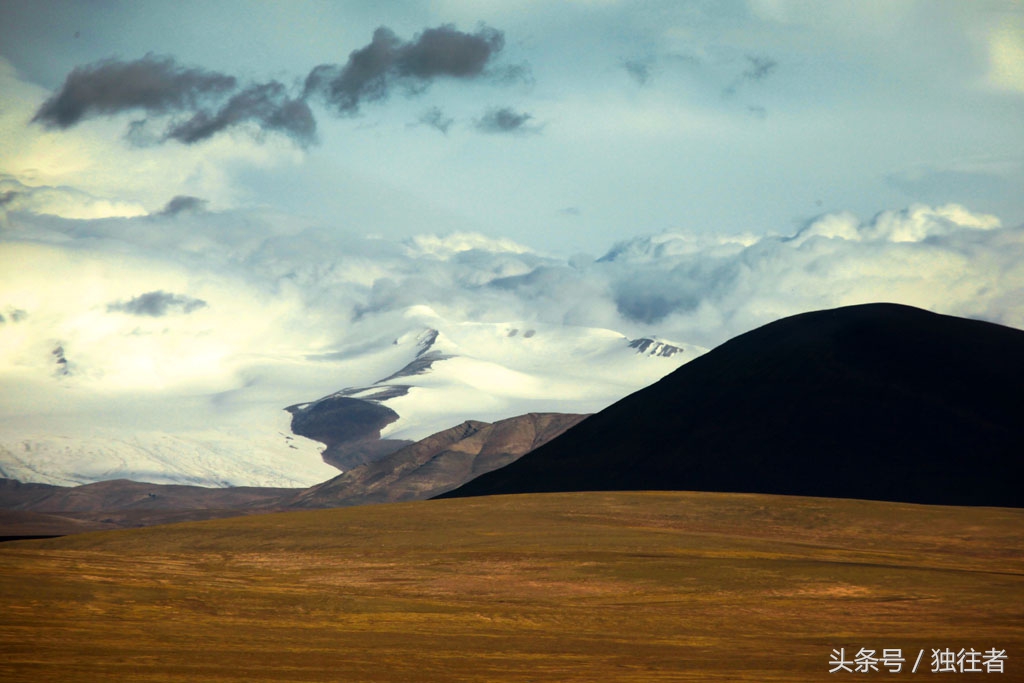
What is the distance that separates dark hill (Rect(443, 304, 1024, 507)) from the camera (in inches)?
6240

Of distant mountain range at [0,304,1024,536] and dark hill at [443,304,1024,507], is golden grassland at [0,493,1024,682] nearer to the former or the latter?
distant mountain range at [0,304,1024,536]

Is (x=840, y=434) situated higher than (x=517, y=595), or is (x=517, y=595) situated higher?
→ (x=840, y=434)

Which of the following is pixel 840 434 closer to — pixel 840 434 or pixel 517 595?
→ pixel 840 434

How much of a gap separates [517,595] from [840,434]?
A: 112 meters

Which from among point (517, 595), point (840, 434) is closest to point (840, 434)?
point (840, 434)

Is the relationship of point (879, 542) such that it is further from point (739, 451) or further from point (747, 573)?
point (739, 451)

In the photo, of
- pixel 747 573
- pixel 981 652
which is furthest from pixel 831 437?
pixel 981 652

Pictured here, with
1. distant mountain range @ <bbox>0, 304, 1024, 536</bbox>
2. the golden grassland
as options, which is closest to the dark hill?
distant mountain range @ <bbox>0, 304, 1024, 536</bbox>

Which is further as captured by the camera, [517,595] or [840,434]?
[840,434]

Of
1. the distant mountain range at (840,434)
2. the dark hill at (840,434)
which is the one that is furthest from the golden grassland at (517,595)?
the dark hill at (840,434)

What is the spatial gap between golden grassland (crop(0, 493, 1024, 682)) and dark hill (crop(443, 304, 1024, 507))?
46.0 meters

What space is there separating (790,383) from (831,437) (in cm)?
2030

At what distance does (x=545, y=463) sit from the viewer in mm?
194750

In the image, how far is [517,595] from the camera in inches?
2746
